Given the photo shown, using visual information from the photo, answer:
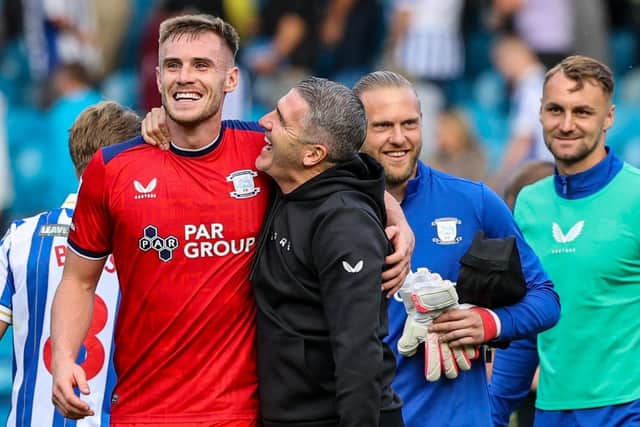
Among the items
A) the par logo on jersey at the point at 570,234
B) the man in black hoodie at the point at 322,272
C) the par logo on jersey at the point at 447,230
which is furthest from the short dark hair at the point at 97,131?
the par logo on jersey at the point at 570,234

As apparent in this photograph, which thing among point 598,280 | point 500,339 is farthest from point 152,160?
point 598,280

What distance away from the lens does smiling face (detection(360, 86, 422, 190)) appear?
5355mm

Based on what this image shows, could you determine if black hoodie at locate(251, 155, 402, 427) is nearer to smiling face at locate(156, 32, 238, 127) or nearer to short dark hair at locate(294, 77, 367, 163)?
short dark hair at locate(294, 77, 367, 163)

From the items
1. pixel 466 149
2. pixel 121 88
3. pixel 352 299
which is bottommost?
A: pixel 352 299

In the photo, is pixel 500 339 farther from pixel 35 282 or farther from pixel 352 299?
pixel 35 282

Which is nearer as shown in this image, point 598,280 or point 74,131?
point 74,131

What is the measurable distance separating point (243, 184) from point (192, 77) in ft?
1.36

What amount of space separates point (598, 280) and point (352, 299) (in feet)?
6.45

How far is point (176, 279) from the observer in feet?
15.0

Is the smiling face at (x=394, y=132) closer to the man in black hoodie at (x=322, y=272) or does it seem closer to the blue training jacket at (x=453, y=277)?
the blue training jacket at (x=453, y=277)

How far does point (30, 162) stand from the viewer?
14117mm

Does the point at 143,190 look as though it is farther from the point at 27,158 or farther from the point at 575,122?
the point at 27,158

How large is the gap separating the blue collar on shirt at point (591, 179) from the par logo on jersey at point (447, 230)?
3.42 ft

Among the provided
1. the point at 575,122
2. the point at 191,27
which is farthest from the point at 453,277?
the point at 191,27
